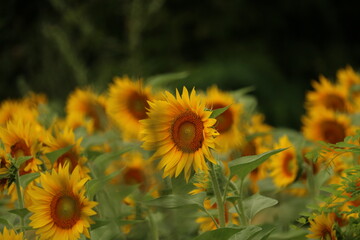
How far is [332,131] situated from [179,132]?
0.92 metres

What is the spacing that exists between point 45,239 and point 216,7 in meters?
4.80

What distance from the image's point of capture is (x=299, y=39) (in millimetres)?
5926

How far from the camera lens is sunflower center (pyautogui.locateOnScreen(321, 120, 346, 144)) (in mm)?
1827

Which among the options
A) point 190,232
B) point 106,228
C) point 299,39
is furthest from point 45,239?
point 299,39

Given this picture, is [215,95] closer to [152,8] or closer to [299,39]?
[152,8]

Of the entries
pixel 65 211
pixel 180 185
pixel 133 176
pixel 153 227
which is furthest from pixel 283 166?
pixel 65 211

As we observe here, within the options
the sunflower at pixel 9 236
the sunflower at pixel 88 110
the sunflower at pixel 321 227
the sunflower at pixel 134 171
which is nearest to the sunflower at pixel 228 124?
the sunflower at pixel 134 171

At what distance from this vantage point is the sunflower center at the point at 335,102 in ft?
6.92

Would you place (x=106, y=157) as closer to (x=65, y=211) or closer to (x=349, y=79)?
(x=65, y=211)

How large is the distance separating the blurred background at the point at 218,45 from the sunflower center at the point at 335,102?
2594 mm

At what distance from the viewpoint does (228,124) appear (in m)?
1.77

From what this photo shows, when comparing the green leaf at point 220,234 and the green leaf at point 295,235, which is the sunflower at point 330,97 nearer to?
the green leaf at point 295,235

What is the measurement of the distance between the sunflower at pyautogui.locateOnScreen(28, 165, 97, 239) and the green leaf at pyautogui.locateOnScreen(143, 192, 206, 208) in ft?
0.38

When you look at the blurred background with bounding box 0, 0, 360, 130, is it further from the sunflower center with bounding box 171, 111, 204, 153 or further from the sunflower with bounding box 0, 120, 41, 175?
the sunflower center with bounding box 171, 111, 204, 153
